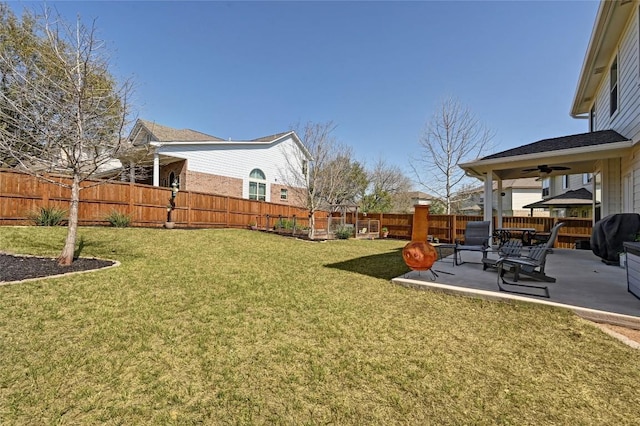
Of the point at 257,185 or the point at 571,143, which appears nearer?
the point at 571,143

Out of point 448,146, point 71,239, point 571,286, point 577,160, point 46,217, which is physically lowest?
point 571,286

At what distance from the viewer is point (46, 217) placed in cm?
902

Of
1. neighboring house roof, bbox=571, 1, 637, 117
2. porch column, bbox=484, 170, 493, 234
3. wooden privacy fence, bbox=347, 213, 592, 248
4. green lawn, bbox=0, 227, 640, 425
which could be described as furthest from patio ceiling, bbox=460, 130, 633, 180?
green lawn, bbox=0, 227, 640, 425

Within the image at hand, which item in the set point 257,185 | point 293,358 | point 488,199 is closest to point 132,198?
point 257,185

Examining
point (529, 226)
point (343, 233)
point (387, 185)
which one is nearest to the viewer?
point (529, 226)

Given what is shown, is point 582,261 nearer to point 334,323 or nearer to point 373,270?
point 373,270

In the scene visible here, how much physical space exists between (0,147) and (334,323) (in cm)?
710

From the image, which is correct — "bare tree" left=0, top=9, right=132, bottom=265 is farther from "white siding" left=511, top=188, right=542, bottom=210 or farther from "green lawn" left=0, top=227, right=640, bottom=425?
"white siding" left=511, top=188, right=542, bottom=210

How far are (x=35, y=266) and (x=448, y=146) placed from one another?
2123 centimetres

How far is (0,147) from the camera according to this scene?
5.54 metres

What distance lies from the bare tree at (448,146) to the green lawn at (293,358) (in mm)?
17560

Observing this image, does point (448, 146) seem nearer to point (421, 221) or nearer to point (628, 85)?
point (628, 85)

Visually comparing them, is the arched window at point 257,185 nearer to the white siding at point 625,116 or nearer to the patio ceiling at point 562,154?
the patio ceiling at point 562,154

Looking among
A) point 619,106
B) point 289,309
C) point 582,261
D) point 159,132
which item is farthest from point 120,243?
point 619,106
